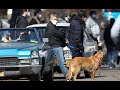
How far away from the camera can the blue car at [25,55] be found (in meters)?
14.1

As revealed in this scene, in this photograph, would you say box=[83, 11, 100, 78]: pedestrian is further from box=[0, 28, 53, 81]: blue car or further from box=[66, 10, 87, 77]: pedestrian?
box=[0, 28, 53, 81]: blue car

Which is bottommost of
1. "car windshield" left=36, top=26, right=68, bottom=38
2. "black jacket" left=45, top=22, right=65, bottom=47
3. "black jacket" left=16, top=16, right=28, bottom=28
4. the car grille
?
the car grille

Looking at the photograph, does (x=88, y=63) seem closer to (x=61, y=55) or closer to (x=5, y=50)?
(x=61, y=55)

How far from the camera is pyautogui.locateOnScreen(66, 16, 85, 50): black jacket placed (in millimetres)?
16359

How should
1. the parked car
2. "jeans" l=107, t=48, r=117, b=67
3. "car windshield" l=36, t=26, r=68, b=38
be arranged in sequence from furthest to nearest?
"jeans" l=107, t=48, r=117, b=67
"car windshield" l=36, t=26, r=68, b=38
the parked car

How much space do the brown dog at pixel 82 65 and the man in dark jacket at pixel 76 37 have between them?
0.95m

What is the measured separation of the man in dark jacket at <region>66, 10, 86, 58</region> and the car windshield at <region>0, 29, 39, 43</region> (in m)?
1.34

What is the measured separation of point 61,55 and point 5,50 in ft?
5.94

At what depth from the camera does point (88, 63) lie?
15.2 metres

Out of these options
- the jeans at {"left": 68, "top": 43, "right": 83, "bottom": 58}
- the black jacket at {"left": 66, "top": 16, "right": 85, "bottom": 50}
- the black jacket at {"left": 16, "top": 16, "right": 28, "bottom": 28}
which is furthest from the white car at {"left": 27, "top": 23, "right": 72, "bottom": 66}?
the black jacket at {"left": 16, "top": 16, "right": 28, "bottom": 28}

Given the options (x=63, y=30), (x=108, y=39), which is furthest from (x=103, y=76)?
(x=108, y=39)

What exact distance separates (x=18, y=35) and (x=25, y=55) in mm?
1455
